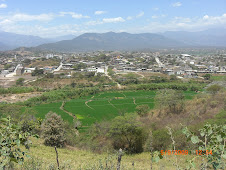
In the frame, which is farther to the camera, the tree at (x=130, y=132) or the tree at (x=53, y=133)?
the tree at (x=53, y=133)

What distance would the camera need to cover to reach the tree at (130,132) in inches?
416

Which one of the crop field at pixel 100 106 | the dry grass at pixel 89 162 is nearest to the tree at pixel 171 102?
the crop field at pixel 100 106

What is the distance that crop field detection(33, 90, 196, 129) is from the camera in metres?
20.1

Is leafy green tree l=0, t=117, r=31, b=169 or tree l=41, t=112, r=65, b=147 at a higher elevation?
leafy green tree l=0, t=117, r=31, b=169

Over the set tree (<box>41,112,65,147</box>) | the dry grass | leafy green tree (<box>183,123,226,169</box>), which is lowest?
tree (<box>41,112,65,147</box>)

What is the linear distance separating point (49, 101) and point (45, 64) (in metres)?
37.5

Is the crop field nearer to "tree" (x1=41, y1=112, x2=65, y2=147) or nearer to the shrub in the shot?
"tree" (x1=41, y1=112, x2=65, y2=147)

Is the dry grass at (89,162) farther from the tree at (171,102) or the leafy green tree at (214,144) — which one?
the tree at (171,102)

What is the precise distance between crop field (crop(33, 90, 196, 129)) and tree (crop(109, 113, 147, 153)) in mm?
6870

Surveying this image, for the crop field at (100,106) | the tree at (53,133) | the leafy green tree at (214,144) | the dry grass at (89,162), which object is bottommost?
the crop field at (100,106)

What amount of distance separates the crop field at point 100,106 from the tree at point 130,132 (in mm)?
6870

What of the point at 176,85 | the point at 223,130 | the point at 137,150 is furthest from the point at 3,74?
the point at 223,130

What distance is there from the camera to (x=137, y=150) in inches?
420

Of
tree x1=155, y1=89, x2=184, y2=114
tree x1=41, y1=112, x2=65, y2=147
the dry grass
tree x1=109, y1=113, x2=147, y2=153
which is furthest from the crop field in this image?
the dry grass
